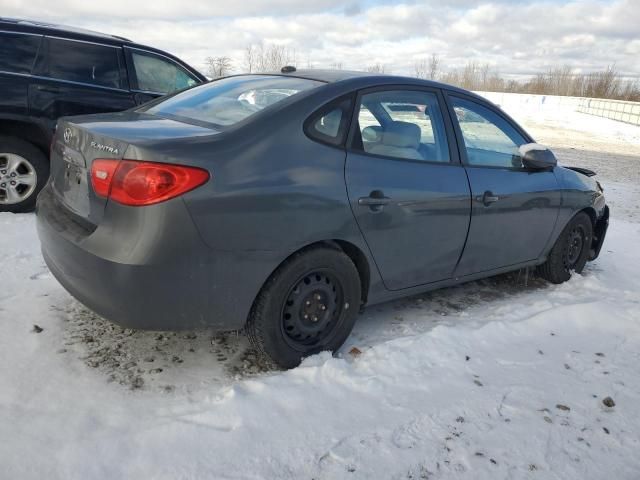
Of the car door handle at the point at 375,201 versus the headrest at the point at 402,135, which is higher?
the headrest at the point at 402,135

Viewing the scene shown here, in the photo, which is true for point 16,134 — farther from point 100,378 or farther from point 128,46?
point 100,378

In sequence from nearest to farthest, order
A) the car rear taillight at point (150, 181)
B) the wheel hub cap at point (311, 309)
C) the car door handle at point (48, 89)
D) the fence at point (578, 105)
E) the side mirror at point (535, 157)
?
1. the car rear taillight at point (150, 181)
2. the wheel hub cap at point (311, 309)
3. the side mirror at point (535, 157)
4. the car door handle at point (48, 89)
5. the fence at point (578, 105)

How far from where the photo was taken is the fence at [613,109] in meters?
31.1

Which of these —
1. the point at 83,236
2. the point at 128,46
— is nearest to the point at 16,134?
the point at 128,46

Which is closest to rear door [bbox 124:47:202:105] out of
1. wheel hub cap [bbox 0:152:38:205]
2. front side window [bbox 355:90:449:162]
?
wheel hub cap [bbox 0:152:38:205]

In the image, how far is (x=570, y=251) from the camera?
483 centimetres

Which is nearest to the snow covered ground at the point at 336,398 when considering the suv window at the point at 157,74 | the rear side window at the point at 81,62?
the rear side window at the point at 81,62

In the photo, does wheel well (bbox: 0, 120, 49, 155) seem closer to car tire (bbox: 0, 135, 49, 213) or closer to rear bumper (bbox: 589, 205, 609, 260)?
car tire (bbox: 0, 135, 49, 213)

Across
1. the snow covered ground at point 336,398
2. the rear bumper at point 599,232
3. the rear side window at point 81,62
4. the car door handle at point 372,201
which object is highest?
the rear side window at point 81,62

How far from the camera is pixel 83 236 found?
8.70 feet

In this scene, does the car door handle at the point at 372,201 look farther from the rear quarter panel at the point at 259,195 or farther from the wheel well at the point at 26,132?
the wheel well at the point at 26,132

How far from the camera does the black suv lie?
17.5ft

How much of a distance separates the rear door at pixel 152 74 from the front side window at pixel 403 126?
3141mm

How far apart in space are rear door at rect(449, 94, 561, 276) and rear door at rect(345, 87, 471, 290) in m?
0.14
